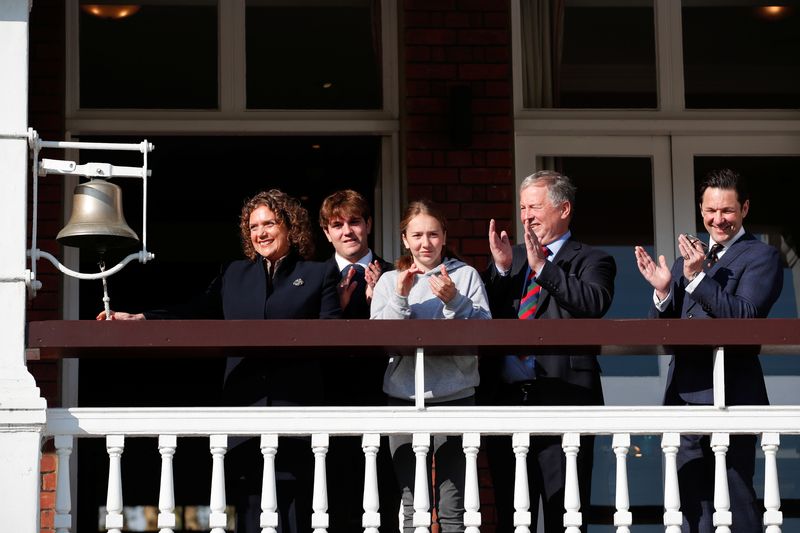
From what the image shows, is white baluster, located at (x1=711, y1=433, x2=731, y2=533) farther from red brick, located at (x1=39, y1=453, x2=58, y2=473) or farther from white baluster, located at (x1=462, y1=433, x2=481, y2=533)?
red brick, located at (x1=39, y1=453, x2=58, y2=473)

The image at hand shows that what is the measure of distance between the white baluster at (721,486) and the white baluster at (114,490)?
2.11 meters

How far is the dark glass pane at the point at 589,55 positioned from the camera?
28.6 ft

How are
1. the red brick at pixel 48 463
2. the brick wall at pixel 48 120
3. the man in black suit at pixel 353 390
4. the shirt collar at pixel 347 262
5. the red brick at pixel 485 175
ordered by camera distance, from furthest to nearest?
the red brick at pixel 485 175 < the brick wall at pixel 48 120 < the red brick at pixel 48 463 < the shirt collar at pixel 347 262 < the man in black suit at pixel 353 390

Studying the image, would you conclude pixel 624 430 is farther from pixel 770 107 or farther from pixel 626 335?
pixel 770 107

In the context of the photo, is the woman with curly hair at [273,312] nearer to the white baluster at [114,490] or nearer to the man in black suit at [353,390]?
the man in black suit at [353,390]

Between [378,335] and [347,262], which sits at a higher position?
[347,262]

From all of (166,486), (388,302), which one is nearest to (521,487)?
(388,302)

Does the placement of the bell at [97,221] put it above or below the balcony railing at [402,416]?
above

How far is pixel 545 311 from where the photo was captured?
20.1ft

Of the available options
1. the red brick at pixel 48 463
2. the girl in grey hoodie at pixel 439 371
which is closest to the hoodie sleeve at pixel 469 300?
the girl in grey hoodie at pixel 439 371

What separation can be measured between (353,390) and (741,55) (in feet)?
13.0

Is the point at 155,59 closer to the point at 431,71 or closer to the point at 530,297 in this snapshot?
the point at 431,71

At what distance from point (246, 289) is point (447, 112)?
244 centimetres

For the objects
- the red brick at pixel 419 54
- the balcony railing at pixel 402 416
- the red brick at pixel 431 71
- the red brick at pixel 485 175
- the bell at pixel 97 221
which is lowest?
the balcony railing at pixel 402 416
